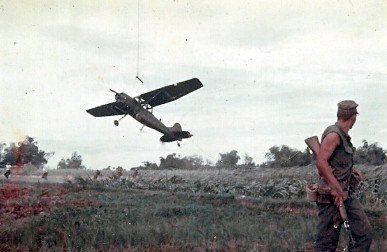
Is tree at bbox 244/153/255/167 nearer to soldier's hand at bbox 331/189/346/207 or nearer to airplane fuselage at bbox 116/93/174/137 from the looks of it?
airplane fuselage at bbox 116/93/174/137

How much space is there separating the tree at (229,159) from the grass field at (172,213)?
2.61 feet

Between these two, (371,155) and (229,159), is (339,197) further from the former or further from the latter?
(371,155)

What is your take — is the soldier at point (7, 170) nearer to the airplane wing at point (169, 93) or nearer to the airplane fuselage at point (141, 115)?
the airplane fuselage at point (141, 115)

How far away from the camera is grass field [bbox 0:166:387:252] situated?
21.2 feet

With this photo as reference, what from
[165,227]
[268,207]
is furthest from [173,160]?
[165,227]

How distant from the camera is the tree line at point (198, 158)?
28.2 ft

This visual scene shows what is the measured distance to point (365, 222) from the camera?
461 cm

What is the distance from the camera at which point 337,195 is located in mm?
4605

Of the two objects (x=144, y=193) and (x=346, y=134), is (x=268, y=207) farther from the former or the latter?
(x=346, y=134)

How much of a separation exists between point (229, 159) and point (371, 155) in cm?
490

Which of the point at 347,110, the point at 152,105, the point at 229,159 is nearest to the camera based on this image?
the point at 347,110

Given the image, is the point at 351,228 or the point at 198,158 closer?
the point at 351,228

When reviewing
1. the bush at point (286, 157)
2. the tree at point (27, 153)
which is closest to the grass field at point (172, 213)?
the bush at point (286, 157)

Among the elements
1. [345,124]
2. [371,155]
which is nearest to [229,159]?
[371,155]
